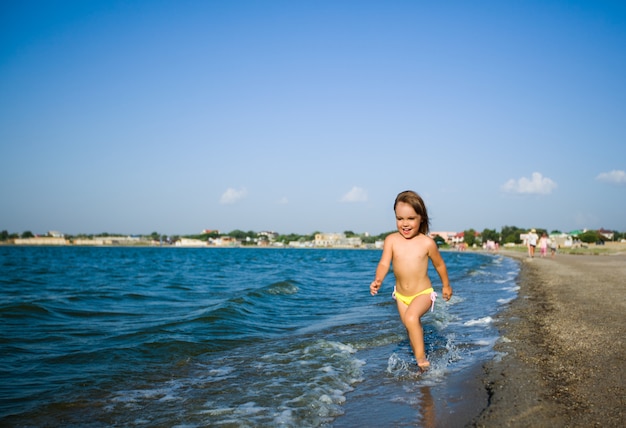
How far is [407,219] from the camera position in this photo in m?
4.63

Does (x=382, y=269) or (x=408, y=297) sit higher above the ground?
(x=382, y=269)

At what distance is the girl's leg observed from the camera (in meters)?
4.48

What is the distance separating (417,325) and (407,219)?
3.43ft

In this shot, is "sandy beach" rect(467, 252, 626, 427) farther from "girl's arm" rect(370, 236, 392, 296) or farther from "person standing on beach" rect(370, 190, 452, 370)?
"girl's arm" rect(370, 236, 392, 296)

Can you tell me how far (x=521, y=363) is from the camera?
439 centimetres

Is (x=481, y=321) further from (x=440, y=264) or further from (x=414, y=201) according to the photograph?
(x=414, y=201)

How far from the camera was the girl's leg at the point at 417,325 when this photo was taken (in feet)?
14.7

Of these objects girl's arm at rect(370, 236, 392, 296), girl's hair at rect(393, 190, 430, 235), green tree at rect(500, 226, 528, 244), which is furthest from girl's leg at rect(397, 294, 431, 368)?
green tree at rect(500, 226, 528, 244)

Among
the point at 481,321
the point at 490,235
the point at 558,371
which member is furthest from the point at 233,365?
the point at 490,235

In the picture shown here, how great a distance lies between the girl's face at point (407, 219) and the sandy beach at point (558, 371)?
1.51 meters

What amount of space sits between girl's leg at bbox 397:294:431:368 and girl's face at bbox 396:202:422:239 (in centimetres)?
70

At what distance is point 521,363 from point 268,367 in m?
2.65

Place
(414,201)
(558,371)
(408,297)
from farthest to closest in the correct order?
(408,297) < (414,201) < (558,371)

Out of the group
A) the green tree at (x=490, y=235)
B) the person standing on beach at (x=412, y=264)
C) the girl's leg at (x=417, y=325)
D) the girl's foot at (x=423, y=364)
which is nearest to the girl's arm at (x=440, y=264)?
the person standing on beach at (x=412, y=264)
